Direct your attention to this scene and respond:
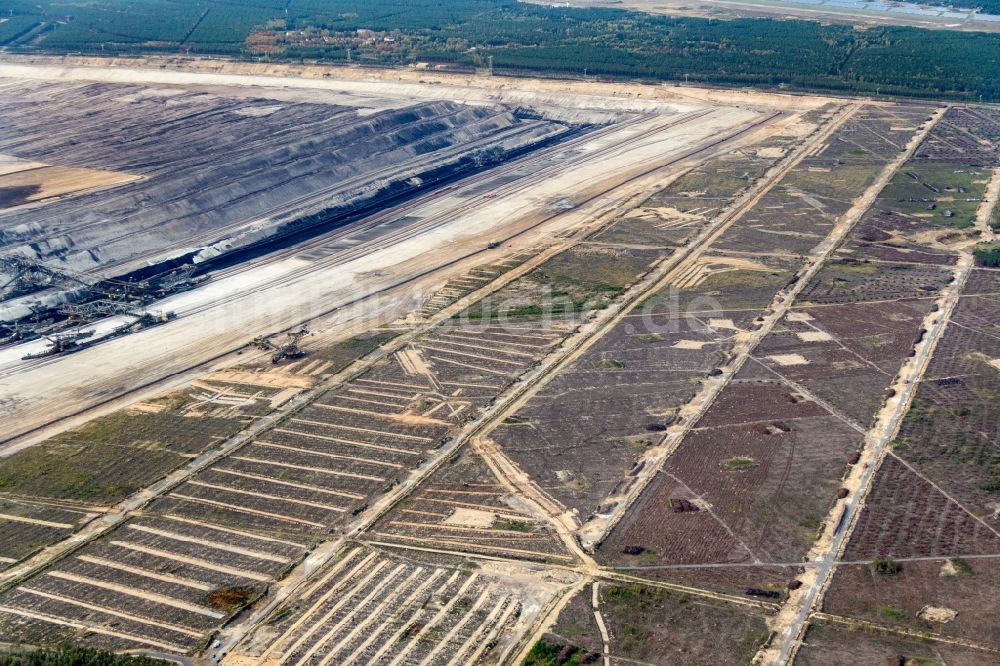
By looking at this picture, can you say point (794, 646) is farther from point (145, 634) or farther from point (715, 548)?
point (145, 634)

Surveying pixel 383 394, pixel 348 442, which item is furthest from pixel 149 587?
pixel 383 394

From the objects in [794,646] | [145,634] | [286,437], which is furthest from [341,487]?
[794,646]

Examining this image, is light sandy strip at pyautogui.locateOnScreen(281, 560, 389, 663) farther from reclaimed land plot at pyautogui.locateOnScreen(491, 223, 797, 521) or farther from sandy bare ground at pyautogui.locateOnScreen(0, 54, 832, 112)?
sandy bare ground at pyautogui.locateOnScreen(0, 54, 832, 112)

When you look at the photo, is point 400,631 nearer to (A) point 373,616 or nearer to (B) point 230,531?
(A) point 373,616

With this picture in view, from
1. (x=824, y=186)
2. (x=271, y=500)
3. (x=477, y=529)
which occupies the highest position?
(x=824, y=186)

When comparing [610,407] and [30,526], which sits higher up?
[610,407]

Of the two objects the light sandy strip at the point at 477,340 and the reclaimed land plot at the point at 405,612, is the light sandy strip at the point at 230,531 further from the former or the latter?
the light sandy strip at the point at 477,340

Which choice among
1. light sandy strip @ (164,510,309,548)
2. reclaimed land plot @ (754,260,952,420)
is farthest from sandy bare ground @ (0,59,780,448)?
reclaimed land plot @ (754,260,952,420)
